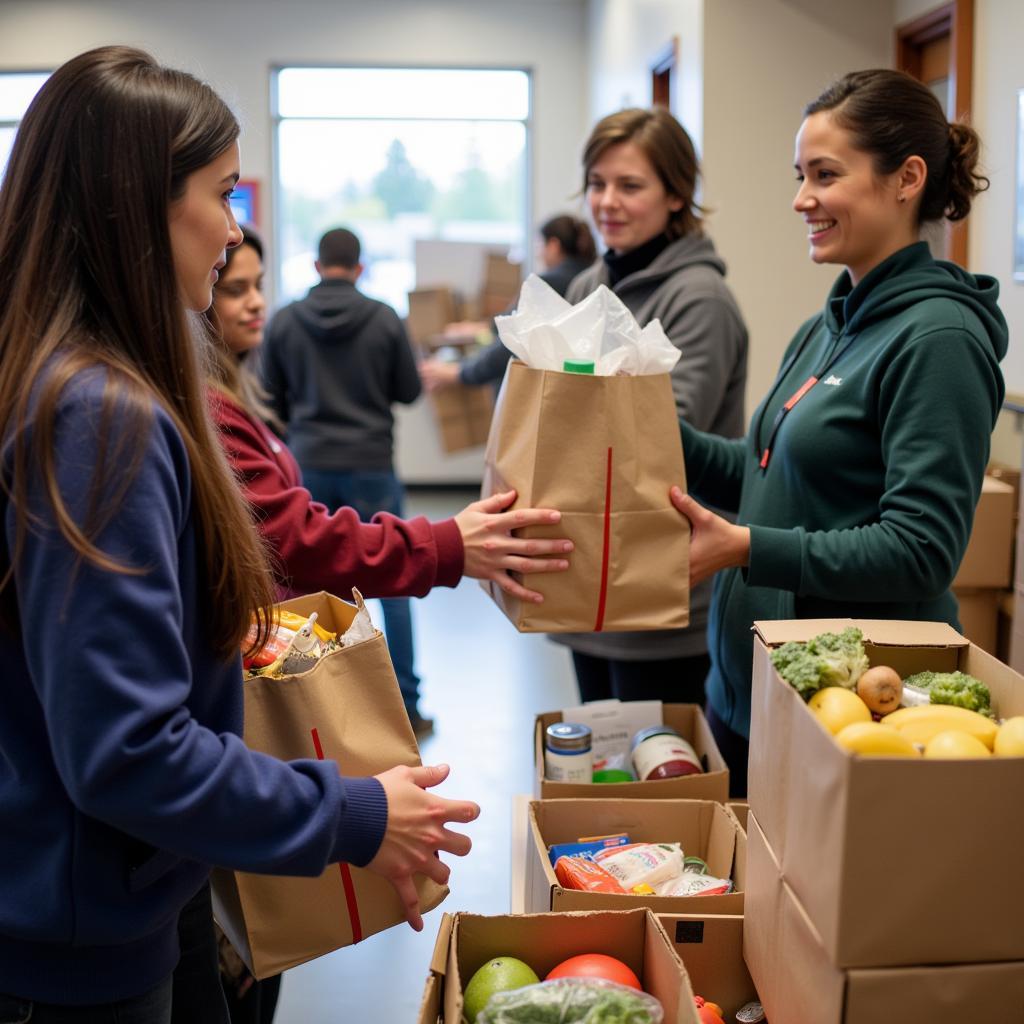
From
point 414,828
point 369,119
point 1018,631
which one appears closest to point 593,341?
point 414,828

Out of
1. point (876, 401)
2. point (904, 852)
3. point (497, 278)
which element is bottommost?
point (904, 852)

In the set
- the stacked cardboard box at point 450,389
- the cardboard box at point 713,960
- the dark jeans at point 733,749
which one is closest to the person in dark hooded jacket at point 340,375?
the dark jeans at point 733,749

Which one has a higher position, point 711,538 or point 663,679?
point 711,538

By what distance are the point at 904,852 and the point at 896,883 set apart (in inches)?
1.1

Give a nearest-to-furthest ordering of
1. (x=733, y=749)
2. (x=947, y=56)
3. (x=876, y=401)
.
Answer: (x=876, y=401), (x=733, y=749), (x=947, y=56)

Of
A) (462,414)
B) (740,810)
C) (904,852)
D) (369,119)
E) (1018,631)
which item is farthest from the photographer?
(369,119)

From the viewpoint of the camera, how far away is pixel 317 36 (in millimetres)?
8094

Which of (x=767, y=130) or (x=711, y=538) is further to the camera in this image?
(x=767, y=130)

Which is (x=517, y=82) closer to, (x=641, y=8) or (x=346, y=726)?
(x=641, y=8)

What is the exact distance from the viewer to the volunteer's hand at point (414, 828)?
105 cm

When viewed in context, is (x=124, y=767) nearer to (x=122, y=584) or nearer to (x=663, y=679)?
(x=122, y=584)

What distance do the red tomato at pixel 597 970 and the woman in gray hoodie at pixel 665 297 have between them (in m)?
1.09

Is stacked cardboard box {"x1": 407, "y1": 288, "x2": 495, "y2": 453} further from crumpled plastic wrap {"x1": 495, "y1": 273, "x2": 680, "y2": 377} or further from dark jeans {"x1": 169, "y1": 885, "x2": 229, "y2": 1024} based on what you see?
dark jeans {"x1": 169, "y1": 885, "x2": 229, "y2": 1024}

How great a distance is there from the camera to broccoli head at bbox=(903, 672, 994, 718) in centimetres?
105
